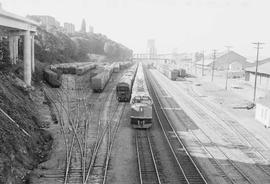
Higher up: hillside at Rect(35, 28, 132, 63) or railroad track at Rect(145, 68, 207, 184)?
hillside at Rect(35, 28, 132, 63)

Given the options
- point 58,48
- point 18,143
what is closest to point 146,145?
point 18,143

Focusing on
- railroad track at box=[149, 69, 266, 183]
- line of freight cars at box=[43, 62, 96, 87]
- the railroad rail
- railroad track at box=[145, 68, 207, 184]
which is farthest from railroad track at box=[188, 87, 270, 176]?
line of freight cars at box=[43, 62, 96, 87]

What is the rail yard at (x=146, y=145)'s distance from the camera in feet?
56.7

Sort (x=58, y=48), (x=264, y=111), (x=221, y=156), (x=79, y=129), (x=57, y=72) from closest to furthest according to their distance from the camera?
(x=221, y=156) → (x=79, y=129) → (x=264, y=111) → (x=57, y=72) → (x=58, y=48)

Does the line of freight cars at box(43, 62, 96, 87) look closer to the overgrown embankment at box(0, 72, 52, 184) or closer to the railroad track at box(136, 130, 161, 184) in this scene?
the overgrown embankment at box(0, 72, 52, 184)

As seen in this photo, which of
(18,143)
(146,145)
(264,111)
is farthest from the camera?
(264,111)

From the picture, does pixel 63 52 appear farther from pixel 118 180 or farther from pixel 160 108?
pixel 118 180

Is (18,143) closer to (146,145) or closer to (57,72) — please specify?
(146,145)

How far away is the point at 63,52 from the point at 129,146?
75.8 m

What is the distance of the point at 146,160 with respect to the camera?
1948 centimetres

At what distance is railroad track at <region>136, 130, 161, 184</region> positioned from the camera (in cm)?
1675

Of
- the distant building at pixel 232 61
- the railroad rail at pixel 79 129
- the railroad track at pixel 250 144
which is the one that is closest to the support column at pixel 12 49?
the railroad rail at pixel 79 129

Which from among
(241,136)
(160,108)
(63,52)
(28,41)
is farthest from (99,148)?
(63,52)

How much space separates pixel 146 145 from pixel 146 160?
10.3 feet
